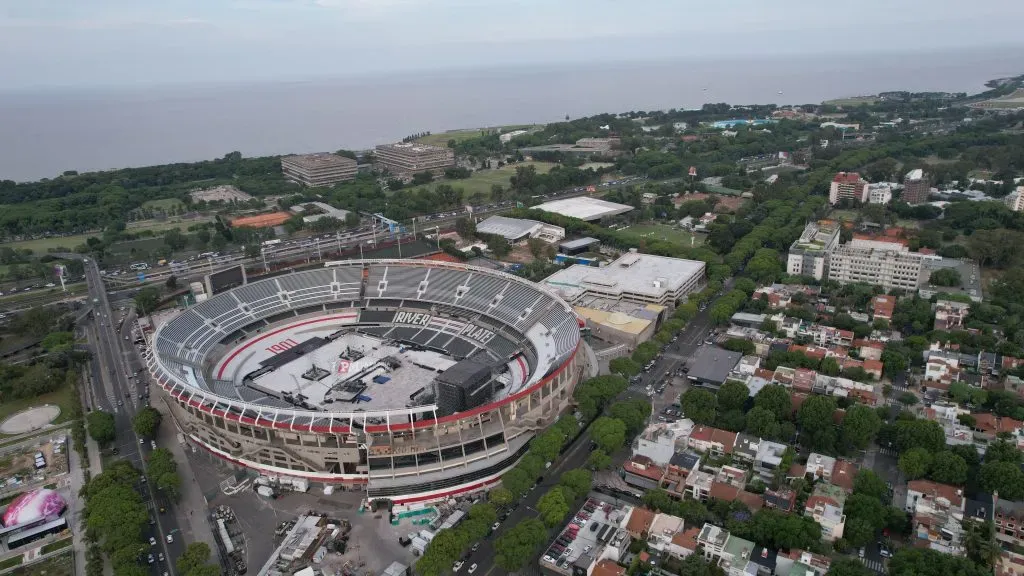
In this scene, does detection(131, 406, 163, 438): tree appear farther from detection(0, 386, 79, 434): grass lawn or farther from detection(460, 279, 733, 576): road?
detection(460, 279, 733, 576): road

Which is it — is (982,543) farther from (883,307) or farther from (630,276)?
(630,276)

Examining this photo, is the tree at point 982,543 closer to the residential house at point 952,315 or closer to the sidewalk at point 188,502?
the residential house at point 952,315

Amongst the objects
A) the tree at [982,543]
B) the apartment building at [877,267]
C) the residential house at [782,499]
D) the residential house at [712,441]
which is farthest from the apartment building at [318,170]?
the tree at [982,543]

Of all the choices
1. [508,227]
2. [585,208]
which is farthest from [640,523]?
[585,208]

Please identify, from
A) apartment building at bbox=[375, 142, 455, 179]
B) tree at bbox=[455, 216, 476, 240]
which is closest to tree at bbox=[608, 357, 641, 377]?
tree at bbox=[455, 216, 476, 240]

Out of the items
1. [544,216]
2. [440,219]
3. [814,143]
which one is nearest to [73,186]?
[440,219]

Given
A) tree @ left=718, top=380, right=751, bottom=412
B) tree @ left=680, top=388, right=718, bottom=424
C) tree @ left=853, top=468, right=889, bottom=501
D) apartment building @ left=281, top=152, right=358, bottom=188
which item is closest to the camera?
tree @ left=853, top=468, right=889, bottom=501

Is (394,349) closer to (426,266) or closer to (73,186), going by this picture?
(426,266)
